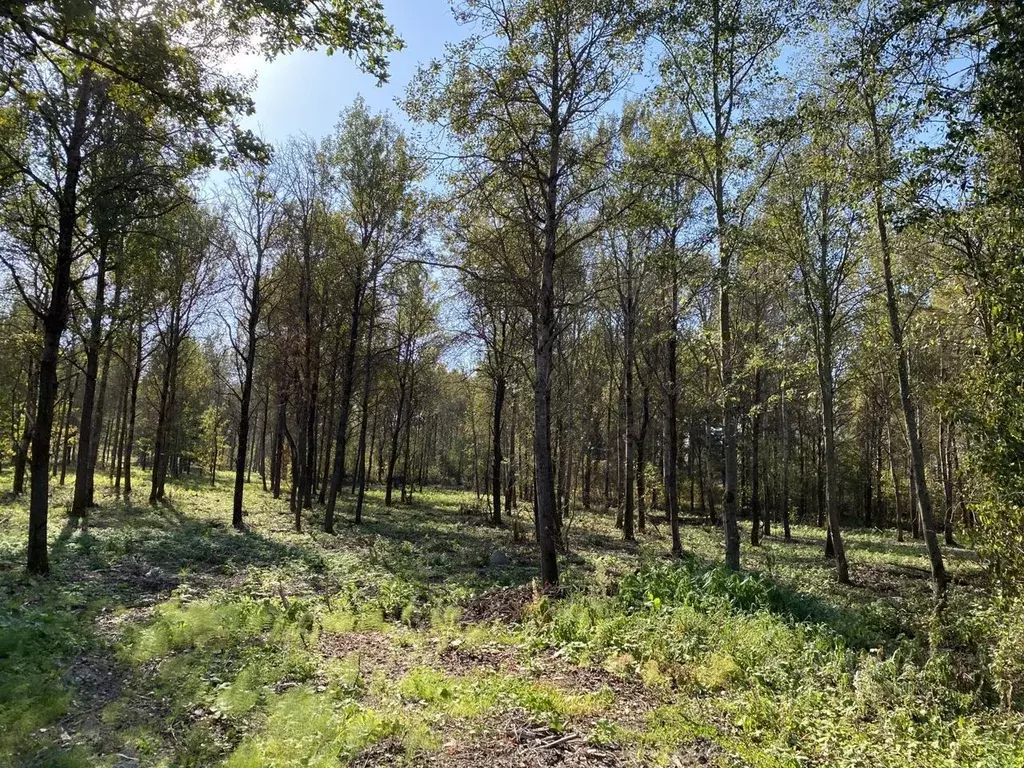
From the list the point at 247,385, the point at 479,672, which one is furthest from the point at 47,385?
the point at 479,672

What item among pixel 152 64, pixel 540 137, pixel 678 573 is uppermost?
pixel 540 137

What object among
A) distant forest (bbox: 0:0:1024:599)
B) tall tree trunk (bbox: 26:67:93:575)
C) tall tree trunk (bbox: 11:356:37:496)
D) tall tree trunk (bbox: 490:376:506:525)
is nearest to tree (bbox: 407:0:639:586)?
distant forest (bbox: 0:0:1024:599)

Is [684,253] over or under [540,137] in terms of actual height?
under

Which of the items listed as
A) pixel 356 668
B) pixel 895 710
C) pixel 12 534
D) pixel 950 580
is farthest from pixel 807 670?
pixel 12 534

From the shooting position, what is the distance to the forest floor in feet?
14.1

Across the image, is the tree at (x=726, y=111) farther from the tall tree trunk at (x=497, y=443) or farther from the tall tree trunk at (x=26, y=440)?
the tall tree trunk at (x=26, y=440)

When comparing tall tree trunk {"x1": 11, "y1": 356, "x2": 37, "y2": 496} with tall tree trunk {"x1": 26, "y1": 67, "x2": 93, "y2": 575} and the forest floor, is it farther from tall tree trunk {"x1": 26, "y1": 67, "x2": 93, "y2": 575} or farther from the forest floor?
tall tree trunk {"x1": 26, "y1": 67, "x2": 93, "y2": 575}

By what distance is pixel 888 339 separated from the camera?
41.8 feet

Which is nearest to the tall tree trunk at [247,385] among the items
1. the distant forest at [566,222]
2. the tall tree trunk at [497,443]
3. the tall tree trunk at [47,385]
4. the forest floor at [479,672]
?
the distant forest at [566,222]

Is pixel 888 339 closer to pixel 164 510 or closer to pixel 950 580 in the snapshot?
pixel 950 580

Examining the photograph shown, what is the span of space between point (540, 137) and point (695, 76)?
4549 millimetres

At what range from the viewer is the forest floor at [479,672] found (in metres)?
4.30

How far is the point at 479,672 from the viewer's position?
5969 millimetres

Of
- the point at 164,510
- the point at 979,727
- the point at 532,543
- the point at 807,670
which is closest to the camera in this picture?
the point at 979,727
